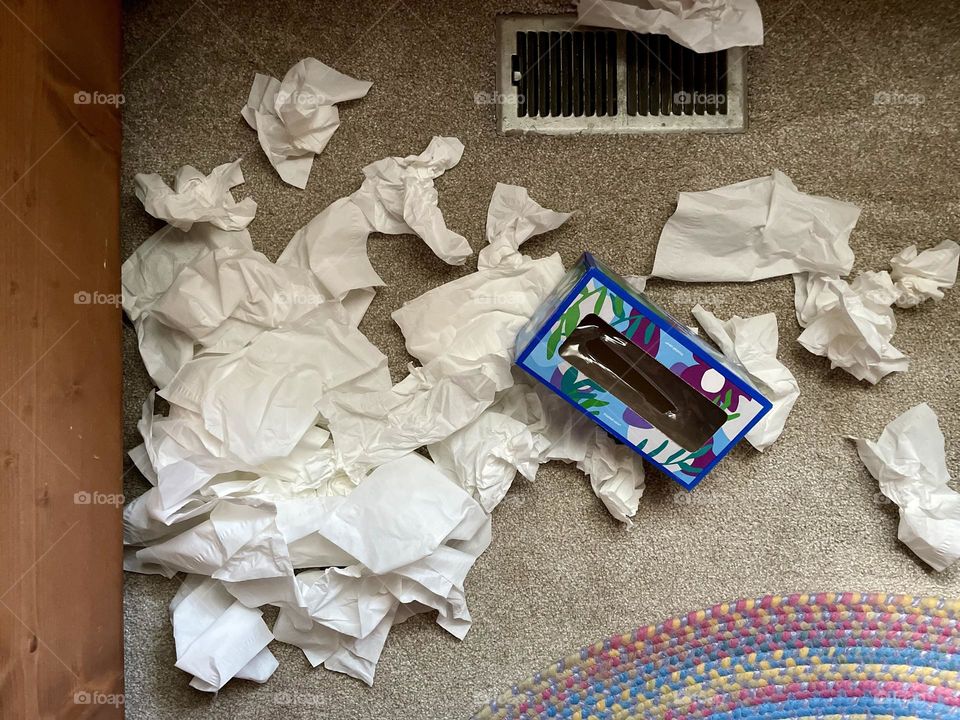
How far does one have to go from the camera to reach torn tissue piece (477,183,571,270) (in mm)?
949

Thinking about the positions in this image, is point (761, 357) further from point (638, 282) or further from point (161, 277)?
point (161, 277)

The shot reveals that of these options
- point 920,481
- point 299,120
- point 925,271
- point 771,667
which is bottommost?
point 771,667

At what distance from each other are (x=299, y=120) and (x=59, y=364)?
377 mm

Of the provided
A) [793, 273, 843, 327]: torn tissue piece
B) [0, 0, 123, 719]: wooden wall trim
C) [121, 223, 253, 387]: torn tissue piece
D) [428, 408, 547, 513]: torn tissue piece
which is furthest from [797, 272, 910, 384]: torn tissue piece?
[0, 0, 123, 719]: wooden wall trim

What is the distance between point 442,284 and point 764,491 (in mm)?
463

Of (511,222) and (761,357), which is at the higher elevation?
(511,222)

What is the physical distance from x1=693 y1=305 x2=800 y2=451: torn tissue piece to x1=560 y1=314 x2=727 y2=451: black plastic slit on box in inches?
A: 4.5

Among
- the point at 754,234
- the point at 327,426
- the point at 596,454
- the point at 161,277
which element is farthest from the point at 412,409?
the point at 754,234

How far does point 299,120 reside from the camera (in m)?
0.94

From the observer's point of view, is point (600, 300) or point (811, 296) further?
point (811, 296)

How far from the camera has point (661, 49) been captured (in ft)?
3.17

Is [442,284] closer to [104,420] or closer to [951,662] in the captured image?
[104,420]

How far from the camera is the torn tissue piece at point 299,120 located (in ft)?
3.10

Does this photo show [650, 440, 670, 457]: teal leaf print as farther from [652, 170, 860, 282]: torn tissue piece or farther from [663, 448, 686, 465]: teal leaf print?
[652, 170, 860, 282]: torn tissue piece
